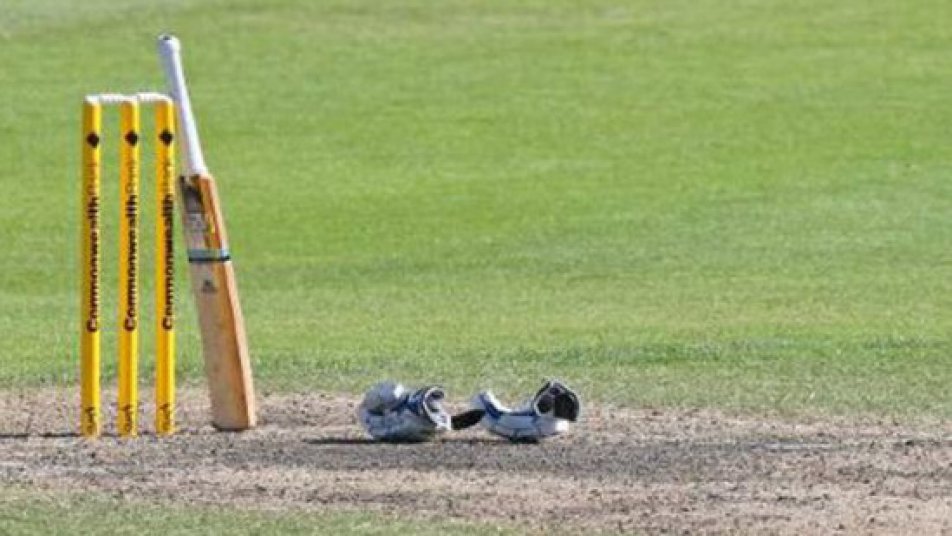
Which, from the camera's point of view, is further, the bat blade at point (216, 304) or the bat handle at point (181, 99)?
the bat blade at point (216, 304)

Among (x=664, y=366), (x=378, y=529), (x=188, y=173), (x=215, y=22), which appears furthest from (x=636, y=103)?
(x=378, y=529)

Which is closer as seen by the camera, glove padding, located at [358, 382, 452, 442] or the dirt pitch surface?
the dirt pitch surface

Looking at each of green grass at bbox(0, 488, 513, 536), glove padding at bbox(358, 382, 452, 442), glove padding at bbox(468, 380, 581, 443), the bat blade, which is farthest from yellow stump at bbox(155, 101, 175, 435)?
green grass at bbox(0, 488, 513, 536)

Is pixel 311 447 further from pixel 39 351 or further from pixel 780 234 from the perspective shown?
pixel 780 234

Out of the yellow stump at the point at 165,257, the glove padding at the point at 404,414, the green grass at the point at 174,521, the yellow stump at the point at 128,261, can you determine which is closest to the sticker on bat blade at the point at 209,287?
→ the yellow stump at the point at 165,257

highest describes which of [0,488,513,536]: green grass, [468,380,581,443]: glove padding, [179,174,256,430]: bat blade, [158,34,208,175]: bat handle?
[158,34,208,175]: bat handle

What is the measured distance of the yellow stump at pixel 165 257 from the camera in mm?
10148

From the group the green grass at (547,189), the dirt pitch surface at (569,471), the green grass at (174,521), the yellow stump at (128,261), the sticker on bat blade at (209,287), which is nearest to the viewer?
the green grass at (174,521)

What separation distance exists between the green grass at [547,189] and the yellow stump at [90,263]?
2267 mm

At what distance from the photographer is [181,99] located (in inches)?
403

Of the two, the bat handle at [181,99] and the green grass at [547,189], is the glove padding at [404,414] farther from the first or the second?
the green grass at [547,189]

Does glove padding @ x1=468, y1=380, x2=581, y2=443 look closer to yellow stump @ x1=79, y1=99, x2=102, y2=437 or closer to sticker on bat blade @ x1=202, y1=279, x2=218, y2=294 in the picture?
sticker on bat blade @ x1=202, y1=279, x2=218, y2=294

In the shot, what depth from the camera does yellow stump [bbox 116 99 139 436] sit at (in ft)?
33.2

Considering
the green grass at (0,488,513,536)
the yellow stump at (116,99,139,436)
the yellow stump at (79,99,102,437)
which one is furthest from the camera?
the yellow stump at (116,99,139,436)
